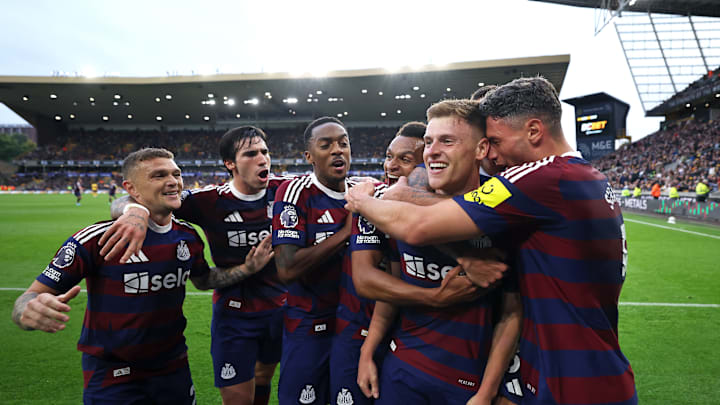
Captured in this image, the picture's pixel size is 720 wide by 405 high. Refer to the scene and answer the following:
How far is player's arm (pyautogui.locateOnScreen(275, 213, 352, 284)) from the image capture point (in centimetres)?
258

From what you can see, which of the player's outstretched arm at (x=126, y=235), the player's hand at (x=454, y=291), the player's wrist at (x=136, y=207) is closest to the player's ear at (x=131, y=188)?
the player's wrist at (x=136, y=207)

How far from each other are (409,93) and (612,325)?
39.5 meters

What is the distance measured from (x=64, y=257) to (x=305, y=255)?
1.37m

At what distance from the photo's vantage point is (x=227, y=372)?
3.11 m

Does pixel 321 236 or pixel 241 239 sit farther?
pixel 241 239

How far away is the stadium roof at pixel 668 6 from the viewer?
3369 cm

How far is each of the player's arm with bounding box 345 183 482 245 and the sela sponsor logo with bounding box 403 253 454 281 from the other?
31cm

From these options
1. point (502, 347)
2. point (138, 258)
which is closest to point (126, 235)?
point (138, 258)

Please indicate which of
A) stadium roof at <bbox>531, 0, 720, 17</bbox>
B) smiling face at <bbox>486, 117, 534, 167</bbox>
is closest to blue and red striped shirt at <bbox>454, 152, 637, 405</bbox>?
smiling face at <bbox>486, 117, 534, 167</bbox>

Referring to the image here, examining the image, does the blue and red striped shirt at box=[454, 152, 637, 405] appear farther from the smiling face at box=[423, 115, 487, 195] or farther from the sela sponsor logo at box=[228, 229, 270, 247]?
the sela sponsor logo at box=[228, 229, 270, 247]

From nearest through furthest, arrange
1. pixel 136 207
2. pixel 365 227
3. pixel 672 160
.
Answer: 1. pixel 365 227
2. pixel 136 207
3. pixel 672 160

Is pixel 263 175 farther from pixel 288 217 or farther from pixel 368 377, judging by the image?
pixel 368 377

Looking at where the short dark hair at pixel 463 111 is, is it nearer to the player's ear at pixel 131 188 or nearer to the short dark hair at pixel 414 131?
the short dark hair at pixel 414 131

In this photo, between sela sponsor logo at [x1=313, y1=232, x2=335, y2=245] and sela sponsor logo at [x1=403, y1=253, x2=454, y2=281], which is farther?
sela sponsor logo at [x1=313, y1=232, x2=335, y2=245]
